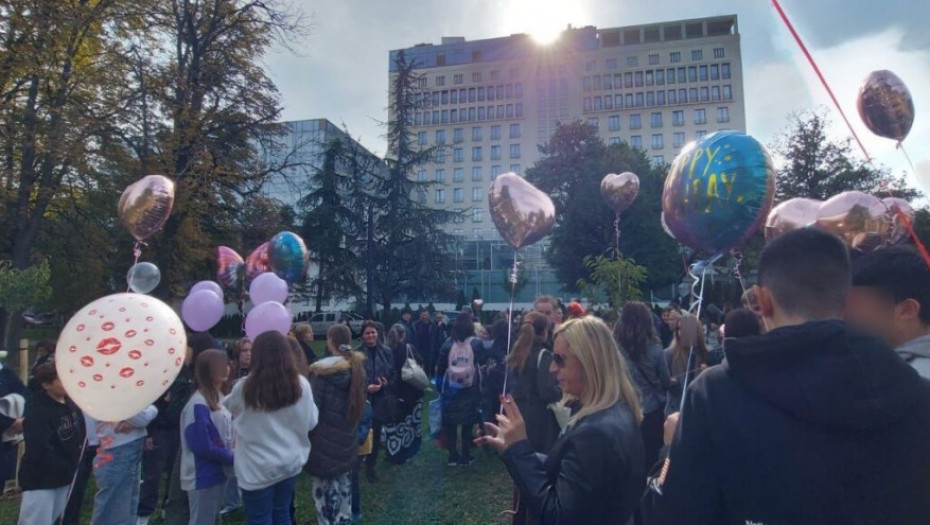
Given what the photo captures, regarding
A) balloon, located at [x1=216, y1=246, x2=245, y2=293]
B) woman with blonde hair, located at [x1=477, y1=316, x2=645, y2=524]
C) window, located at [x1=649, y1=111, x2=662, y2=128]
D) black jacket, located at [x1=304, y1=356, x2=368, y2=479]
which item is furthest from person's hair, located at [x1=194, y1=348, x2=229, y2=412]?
window, located at [x1=649, y1=111, x2=662, y2=128]

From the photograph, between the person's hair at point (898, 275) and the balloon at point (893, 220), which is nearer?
the person's hair at point (898, 275)

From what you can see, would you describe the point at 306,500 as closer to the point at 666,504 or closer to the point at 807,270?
the point at 666,504

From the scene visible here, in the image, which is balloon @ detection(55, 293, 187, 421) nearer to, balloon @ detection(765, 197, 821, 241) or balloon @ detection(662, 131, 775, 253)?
balloon @ detection(662, 131, 775, 253)

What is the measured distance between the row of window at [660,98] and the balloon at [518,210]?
64499 millimetres

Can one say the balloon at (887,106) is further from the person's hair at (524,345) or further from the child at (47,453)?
the child at (47,453)

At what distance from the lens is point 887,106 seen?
4742mm

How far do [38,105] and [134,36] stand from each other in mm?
3361

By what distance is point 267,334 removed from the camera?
3.74 metres

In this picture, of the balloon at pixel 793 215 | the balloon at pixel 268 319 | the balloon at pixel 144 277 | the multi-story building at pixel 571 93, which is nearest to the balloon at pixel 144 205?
the balloon at pixel 144 277

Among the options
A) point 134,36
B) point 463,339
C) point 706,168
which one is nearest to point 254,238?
point 134,36

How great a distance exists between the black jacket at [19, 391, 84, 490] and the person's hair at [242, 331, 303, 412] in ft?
5.36

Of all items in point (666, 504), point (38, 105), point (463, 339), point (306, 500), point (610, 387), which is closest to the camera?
point (666, 504)

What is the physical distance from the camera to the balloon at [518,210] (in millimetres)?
6090

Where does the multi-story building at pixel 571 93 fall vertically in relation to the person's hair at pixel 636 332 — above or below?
above
